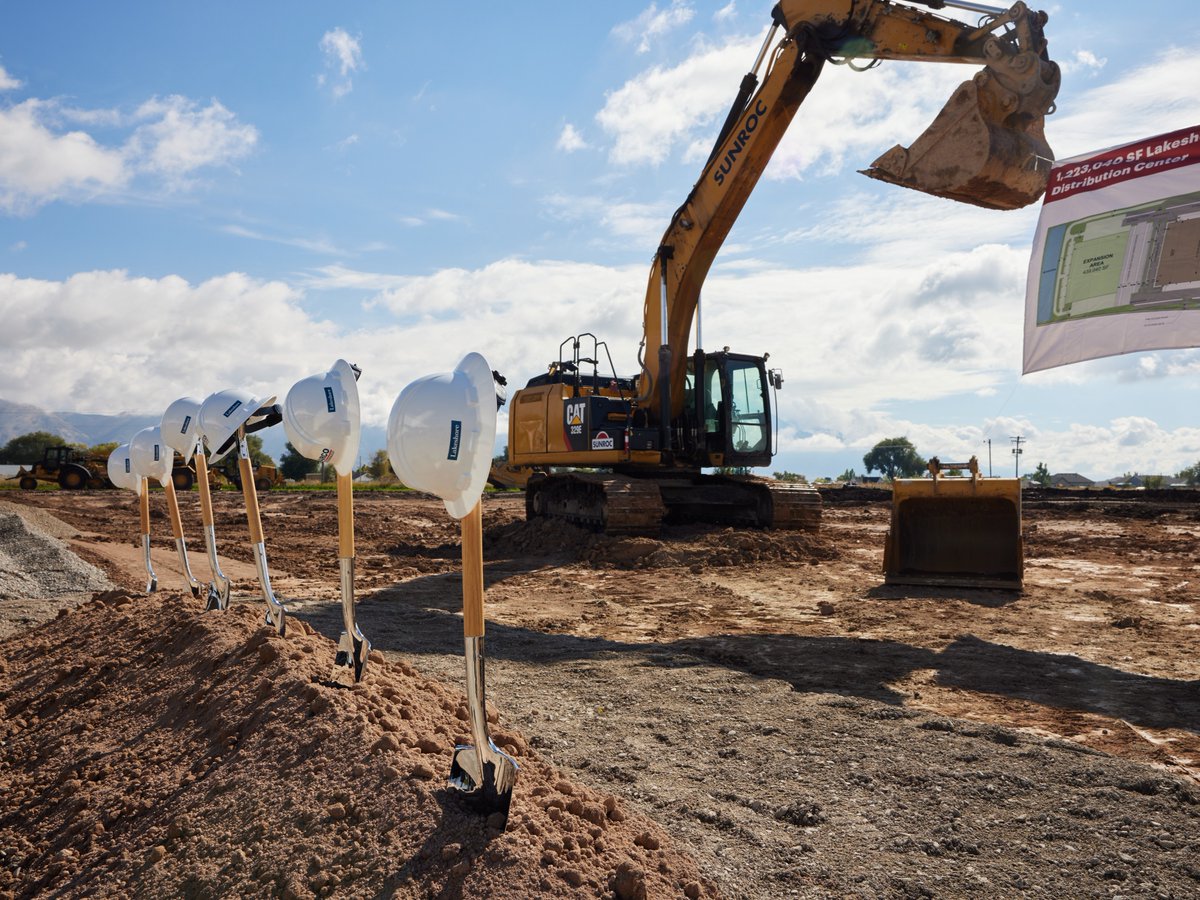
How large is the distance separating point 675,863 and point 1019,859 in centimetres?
120

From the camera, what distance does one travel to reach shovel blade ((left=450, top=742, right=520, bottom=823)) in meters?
2.62

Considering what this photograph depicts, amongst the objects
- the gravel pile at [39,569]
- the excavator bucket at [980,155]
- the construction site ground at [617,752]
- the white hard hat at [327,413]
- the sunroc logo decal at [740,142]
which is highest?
the sunroc logo decal at [740,142]

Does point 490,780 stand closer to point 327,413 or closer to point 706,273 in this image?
point 327,413

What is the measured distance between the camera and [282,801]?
9.29 ft

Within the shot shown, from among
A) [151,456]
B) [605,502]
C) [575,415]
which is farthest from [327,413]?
[575,415]

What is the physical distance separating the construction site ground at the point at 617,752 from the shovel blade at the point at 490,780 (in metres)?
0.06

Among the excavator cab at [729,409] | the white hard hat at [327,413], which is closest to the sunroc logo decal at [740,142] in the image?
the excavator cab at [729,409]

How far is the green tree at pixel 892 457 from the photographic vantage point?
79312 millimetres

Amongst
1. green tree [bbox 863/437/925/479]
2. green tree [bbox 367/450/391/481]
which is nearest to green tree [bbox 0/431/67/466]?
green tree [bbox 367/450/391/481]

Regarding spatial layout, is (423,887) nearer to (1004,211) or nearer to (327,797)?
(327,797)

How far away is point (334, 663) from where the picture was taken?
4160 millimetres

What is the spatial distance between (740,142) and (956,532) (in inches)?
223

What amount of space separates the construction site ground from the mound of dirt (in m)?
0.01

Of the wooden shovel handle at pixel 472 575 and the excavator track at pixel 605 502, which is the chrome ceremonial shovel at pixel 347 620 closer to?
the wooden shovel handle at pixel 472 575
